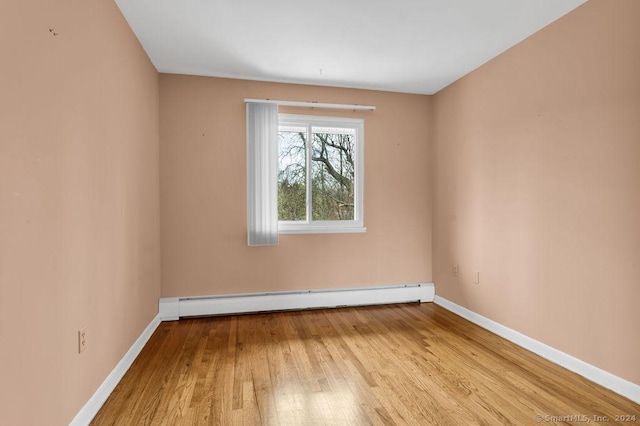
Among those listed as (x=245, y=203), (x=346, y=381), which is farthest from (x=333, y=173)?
(x=346, y=381)

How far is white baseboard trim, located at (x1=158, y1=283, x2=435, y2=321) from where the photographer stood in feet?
11.2

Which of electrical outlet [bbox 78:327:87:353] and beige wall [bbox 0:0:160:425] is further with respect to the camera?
electrical outlet [bbox 78:327:87:353]

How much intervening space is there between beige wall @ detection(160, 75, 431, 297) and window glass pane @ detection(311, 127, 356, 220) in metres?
0.20

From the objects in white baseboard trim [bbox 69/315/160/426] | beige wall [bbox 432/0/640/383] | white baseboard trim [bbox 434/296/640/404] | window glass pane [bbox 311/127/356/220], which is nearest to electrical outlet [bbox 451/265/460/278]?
beige wall [bbox 432/0/640/383]

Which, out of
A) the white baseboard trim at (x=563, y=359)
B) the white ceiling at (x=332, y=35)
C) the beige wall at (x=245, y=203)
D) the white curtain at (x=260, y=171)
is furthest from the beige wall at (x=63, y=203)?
the white baseboard trim at (x=563, y=359)

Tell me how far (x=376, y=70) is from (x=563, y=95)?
5.36ft

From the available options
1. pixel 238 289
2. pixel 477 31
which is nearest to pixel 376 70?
pixel 477 31

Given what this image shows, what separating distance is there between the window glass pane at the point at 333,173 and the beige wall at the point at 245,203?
8.1 inches

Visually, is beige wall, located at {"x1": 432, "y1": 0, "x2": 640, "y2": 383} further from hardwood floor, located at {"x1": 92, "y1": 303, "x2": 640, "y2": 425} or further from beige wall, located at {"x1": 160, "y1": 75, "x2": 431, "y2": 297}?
beige wall, located at {"x1": 160, "y1": 75, "x2": 431, "y2": 297}

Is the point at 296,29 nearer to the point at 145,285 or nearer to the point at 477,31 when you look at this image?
the point at 477,31

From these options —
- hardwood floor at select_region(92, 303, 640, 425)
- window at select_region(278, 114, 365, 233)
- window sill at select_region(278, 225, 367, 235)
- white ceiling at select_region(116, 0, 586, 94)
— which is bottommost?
hardwood floor at select_region(92, 303, 640, 425)

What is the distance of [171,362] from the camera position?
2463 mm

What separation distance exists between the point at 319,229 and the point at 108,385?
231 cm

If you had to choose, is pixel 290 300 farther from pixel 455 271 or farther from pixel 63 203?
pixel 63 203
